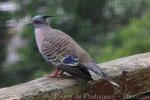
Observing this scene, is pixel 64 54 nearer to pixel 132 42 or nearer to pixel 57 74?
pixel 57 74

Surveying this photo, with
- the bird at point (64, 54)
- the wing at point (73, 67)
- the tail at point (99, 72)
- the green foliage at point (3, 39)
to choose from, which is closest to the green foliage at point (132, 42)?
the green foliage at point (3, 39)

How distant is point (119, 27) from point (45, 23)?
2.76 m

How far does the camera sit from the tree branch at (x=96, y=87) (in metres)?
1.95

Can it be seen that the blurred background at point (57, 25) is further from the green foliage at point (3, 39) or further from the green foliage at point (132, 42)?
the green foliage at point (132, 42)

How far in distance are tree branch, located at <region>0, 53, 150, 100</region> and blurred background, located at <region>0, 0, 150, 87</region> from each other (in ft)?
8.58

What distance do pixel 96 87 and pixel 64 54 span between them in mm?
375

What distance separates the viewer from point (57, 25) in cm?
498

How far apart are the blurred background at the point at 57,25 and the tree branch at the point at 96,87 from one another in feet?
8.58

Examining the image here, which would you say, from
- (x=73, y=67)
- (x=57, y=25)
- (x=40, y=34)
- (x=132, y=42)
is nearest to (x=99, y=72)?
(x=73, y=67)

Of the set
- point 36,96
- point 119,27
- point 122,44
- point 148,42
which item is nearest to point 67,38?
point 36,96

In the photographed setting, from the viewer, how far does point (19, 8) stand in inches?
204

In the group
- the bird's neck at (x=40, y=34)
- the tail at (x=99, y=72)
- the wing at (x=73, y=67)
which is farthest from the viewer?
the bird's neck at (x=40, y=34)

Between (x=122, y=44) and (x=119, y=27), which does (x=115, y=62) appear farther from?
(x=119, y=27)

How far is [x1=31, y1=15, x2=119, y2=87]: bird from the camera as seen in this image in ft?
7.46
